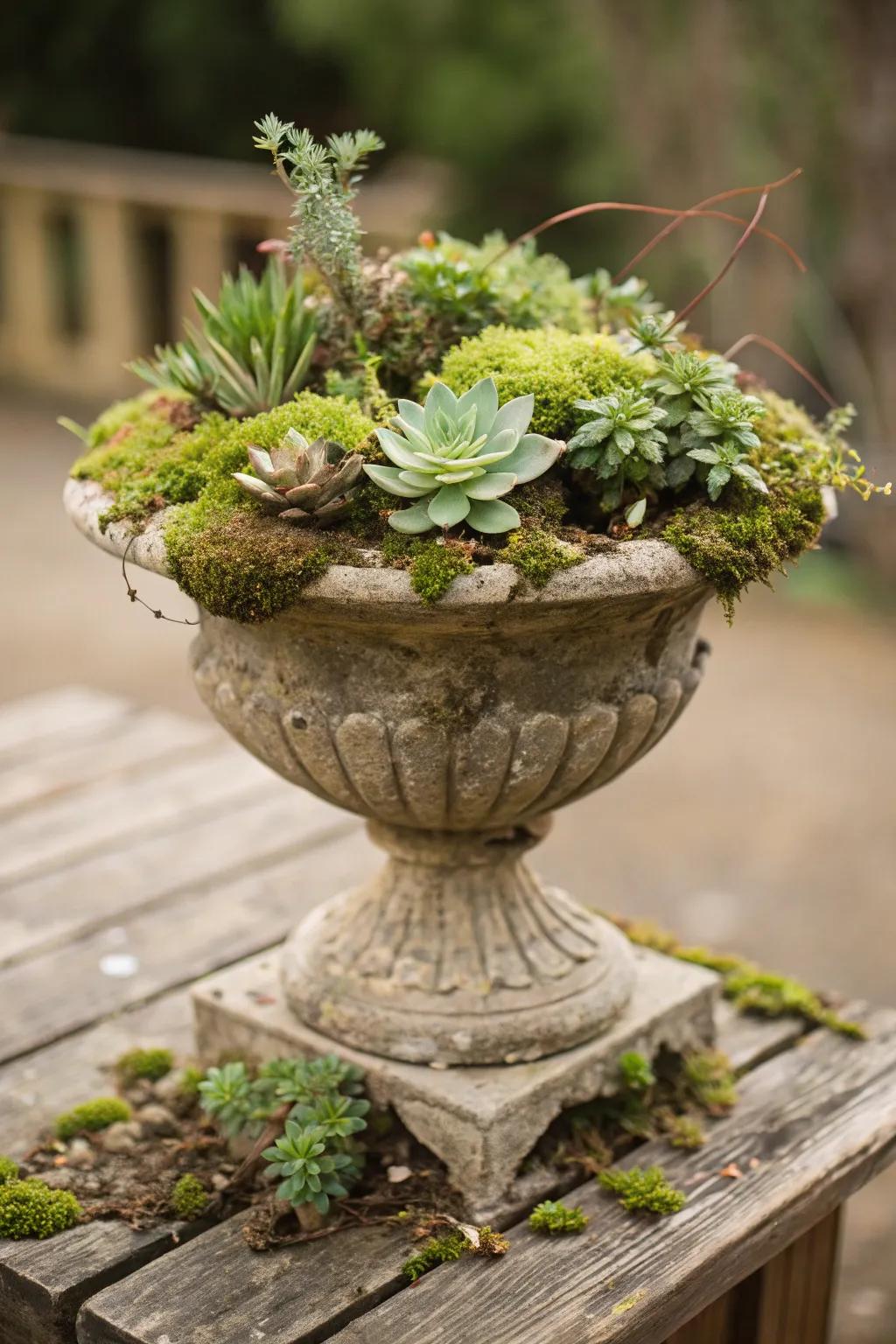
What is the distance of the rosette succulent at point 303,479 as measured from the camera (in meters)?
1.77

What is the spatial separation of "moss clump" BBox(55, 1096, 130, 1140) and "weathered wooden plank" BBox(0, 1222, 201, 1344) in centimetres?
22

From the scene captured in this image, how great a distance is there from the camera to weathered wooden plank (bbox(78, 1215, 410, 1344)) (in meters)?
1.79

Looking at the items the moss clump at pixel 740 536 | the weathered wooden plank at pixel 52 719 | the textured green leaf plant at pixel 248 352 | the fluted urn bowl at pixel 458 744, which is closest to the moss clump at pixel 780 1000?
the fluted urn bowl at pixel 458 744

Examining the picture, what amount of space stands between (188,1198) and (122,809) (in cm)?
130

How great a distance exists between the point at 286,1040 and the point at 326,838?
3.18 feet

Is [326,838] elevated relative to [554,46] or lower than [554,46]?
lower

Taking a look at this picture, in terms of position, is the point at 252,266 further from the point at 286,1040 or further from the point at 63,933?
the point at 286,1040

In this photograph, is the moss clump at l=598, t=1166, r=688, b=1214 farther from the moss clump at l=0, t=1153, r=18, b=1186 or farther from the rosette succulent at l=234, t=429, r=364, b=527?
the rosette succulent at l=234, t=429, r=364, b=527

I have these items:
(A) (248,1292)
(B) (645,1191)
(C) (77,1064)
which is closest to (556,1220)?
(B) (645,1191)

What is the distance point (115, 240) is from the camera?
785 centimetres

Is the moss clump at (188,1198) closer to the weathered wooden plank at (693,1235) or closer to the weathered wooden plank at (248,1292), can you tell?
the weathered wooden plank at (248,1292)

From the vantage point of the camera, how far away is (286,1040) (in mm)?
2178

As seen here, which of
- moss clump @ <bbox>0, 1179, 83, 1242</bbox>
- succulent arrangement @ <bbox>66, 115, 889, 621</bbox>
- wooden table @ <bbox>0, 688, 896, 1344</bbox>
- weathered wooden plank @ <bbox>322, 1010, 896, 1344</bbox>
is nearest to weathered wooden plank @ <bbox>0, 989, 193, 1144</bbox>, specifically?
wooden table @ <bbox>0, 688, 896, 1344</bbox>

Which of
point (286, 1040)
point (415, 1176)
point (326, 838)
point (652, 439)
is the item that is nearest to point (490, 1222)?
point (415, 1176)
